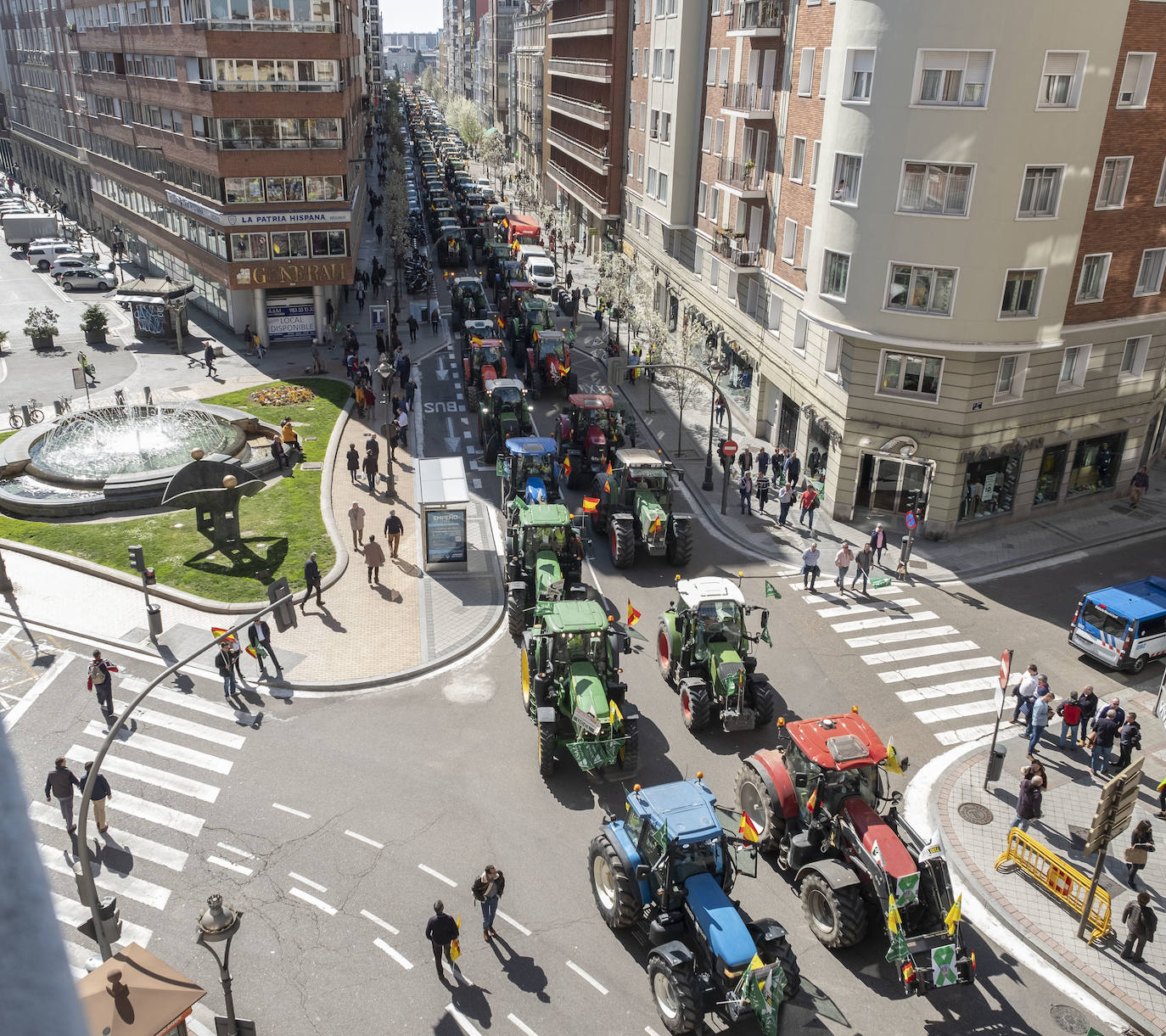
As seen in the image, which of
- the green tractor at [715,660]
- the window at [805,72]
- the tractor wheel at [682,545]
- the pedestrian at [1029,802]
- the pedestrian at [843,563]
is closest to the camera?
the pedestrian at [1029,802]

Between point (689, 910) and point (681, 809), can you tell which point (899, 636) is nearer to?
point (681, 809)

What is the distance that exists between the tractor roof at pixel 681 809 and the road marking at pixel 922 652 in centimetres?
986

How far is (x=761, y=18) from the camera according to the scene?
1432 inches

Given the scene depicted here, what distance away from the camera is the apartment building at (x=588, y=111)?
60.9 meters

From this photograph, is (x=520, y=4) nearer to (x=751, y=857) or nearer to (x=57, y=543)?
(x=57, y=543)

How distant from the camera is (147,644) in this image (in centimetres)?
2377

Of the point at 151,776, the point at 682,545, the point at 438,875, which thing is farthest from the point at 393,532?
the point at 438,875

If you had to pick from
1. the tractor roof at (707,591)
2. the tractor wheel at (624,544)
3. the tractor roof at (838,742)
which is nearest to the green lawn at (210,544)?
the tractor wheel at (624,544)

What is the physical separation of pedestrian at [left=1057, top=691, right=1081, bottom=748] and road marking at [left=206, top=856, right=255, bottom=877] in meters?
16.5

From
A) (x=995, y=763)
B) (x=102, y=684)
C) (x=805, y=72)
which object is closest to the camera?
(x=995, y=763)

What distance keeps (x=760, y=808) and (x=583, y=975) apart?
4.32 m

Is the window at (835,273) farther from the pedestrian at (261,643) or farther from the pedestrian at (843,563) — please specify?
the pedestrian at (261,643)

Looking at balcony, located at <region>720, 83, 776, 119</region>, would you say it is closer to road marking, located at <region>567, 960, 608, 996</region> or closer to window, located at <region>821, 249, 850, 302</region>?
window, located at <region>821, 249, 850, 302</region>

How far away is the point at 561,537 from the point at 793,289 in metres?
15.4
